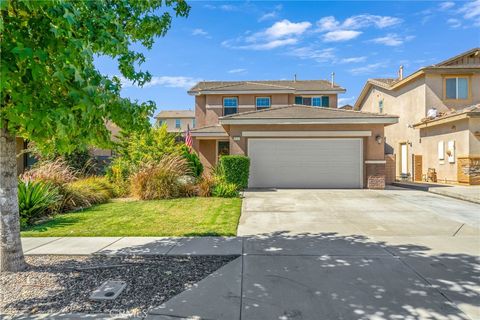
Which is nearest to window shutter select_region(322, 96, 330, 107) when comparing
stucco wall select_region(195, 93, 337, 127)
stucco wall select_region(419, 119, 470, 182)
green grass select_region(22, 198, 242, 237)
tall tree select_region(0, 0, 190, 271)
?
stucco wall select_region(195, 93, 337, 127)

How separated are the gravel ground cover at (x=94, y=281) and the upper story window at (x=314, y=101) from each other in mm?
20268

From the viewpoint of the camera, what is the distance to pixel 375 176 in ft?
47.4

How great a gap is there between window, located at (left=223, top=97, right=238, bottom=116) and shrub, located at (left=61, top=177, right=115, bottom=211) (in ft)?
40.1

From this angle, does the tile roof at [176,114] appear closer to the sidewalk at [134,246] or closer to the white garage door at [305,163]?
the white garage door at [305,163]

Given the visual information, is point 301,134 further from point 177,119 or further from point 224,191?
point 177,119

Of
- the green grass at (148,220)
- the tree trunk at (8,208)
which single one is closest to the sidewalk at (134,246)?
the green grass at (148,220)

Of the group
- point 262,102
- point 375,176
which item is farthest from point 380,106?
point 375,176

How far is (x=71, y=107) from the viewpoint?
3.05 meters

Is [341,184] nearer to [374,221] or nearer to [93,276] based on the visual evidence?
[374,221]

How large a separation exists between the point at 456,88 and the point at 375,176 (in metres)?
9.86

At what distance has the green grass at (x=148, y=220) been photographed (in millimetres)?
6473

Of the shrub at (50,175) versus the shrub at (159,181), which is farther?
the shrub at (159,181)

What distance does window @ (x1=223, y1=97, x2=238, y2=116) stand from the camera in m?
22.3

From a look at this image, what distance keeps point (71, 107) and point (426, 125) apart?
2048 centimetres
